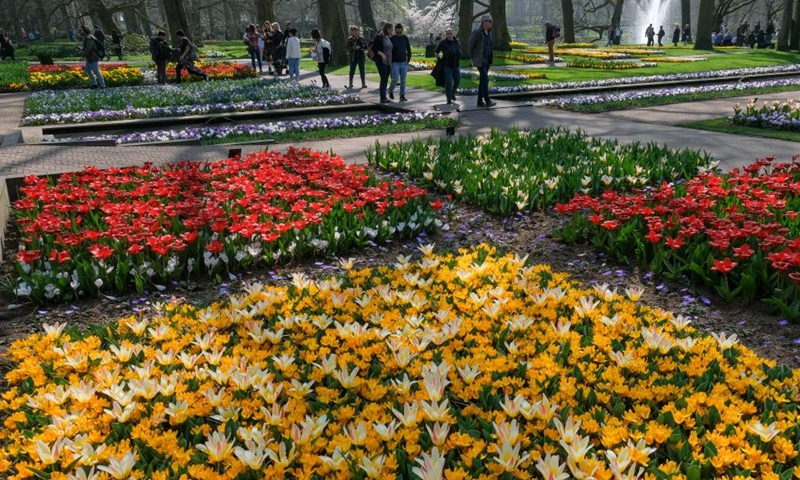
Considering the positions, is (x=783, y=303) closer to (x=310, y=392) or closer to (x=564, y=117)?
(x=310, y=392)

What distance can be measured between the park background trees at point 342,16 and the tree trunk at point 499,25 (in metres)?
0.04

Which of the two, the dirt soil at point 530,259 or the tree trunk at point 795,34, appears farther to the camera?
the tree trunk at point 795,34

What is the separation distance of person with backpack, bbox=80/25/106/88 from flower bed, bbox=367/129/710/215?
12263 mm

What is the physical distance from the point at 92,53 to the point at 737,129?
50.2ft

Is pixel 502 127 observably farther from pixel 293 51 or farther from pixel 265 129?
pixel 293 51

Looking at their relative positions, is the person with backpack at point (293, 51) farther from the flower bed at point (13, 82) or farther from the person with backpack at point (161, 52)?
the flower bed at point (13, 82)

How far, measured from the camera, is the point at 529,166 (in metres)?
6.41

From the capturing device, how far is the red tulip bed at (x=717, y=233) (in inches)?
147

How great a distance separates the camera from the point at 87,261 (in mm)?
4227

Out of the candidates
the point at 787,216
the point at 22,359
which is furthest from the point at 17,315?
the point at 787,216

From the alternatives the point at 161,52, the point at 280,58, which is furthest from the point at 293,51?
the point at 280,58

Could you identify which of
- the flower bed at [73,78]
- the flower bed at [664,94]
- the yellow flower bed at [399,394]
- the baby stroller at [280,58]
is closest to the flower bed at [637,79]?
the flower bed at [664,94]

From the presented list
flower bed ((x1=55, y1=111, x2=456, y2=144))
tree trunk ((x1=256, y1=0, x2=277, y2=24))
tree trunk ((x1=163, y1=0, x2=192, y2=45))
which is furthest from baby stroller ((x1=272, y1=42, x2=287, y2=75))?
flower bed ((x1=55, y1=111, x2=456, y2=144))

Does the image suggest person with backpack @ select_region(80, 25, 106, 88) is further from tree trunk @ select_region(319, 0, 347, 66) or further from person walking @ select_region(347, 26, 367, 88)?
tree trunk @ select_region(319, 0, 347, 66)
